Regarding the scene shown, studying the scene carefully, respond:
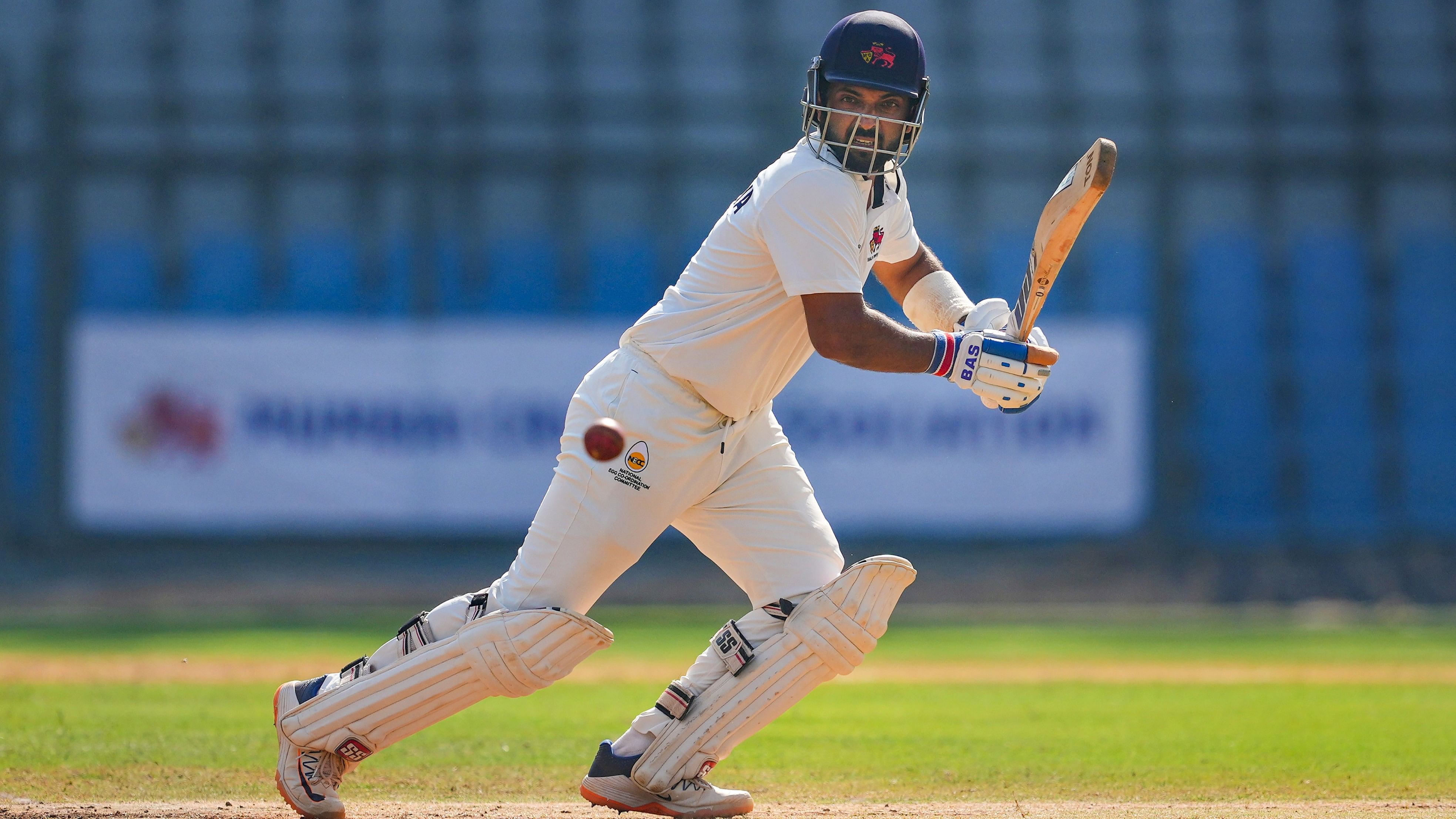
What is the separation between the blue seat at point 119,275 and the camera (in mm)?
17141

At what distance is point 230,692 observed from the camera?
325 inches

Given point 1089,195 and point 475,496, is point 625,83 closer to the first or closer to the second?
point 475,496

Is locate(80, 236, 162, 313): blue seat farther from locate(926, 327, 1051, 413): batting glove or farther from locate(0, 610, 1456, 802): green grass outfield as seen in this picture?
locate(926, 327, 1051, 413): batting glove

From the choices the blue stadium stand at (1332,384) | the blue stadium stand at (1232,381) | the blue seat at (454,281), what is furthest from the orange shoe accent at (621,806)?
the blue stadium stand at (1332,384)

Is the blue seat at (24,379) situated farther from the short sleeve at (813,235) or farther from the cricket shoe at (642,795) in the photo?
the short sleeve at (813,235)

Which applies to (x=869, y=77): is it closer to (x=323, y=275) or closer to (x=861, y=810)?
(x=861, y=810)

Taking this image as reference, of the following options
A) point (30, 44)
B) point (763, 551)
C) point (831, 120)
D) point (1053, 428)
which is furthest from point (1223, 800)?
point (30, 44)

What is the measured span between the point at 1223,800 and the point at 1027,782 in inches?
27.4

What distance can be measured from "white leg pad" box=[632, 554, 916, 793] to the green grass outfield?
2.67 feet

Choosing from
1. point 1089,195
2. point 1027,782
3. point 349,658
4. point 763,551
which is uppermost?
point 1089,195

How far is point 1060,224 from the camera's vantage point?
14.5ft

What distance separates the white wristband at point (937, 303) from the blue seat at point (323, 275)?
13008mm

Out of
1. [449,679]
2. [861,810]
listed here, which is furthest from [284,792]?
[861,810]

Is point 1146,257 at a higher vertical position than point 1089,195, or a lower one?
lower
